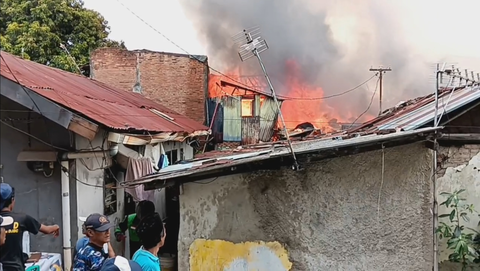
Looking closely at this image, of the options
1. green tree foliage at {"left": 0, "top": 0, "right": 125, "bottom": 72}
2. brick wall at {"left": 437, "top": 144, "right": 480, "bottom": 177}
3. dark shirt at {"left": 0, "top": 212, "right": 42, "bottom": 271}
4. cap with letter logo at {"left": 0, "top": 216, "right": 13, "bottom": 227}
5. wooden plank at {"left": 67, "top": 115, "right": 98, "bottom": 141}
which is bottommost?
dark shirt at {"left": 0, "top": 212, "right": 42, "bottom": 271}

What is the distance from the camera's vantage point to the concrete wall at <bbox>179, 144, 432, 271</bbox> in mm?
5461

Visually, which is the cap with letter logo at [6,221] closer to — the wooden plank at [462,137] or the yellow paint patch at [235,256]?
the yellow paint patch at [235,256]

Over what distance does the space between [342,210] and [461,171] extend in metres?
2.50

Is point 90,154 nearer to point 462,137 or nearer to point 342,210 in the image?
point 342,210

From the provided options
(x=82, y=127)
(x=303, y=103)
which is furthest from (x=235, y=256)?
(x=303, y=103)

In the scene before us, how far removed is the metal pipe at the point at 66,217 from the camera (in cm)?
575

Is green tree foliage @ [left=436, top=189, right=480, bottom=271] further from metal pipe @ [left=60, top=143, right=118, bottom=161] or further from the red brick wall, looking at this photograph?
the red brick wall

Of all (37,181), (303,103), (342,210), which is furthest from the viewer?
(303,103)

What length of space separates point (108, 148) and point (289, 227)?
2919mm

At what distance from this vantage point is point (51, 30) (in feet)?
60.3

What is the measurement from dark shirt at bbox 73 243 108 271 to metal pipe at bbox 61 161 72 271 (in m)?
1.85

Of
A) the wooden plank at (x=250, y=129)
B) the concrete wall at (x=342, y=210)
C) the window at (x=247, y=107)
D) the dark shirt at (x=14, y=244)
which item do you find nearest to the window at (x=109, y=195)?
the concrete wall at (x=342, y=210)

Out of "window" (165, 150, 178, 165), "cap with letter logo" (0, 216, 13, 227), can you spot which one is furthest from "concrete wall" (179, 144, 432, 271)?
"window" (165, 150, 178, 165)

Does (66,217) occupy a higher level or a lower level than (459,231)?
higher
